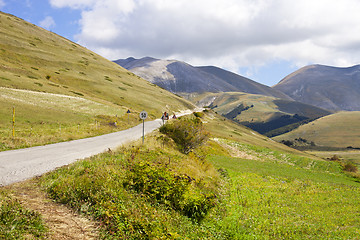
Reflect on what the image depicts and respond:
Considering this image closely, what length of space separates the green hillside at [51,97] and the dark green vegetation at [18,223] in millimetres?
14467

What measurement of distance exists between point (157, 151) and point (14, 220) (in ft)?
39.3

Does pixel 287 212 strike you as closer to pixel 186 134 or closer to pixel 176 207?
pixel 176 207

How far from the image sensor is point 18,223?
19.1 feet

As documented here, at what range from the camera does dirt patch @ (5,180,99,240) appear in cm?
610

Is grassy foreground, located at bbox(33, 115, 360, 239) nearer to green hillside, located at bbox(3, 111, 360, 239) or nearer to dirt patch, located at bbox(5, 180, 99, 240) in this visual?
green hillside, located at bbox(3, 111, 360, 239)

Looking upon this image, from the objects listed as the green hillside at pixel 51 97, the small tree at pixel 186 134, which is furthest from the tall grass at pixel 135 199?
the green hillside at pixel 51 97

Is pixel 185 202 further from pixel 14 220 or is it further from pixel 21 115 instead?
pixel 21 115

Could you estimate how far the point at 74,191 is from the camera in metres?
8.26

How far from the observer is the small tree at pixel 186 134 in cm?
2409

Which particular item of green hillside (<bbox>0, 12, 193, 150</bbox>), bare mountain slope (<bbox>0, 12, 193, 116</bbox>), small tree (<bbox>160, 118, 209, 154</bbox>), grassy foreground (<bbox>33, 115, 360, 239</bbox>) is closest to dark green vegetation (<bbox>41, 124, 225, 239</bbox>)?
grassy foreground (<bbox>33, 115, 360, 239</bbox>)

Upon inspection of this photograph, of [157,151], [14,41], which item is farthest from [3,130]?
[14,41]

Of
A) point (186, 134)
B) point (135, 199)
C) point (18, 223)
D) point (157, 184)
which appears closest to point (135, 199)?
point (135, 199)

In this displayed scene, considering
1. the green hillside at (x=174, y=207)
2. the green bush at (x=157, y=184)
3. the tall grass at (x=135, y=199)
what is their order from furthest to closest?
the green bush at (x=157, y=184)
the green hillside at (x=174, y=207)
the tall grass at (x=135, y=199)

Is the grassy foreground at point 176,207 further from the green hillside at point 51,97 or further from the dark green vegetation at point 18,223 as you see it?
the green hillside at point 51,97
